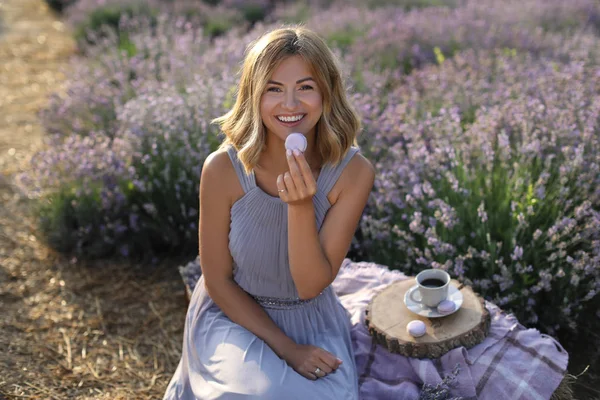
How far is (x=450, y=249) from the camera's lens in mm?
3051

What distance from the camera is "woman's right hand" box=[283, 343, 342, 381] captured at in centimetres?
229

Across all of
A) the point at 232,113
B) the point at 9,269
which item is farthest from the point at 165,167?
the point at 232,113

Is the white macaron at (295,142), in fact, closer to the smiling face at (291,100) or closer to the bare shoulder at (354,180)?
the smiling face at (291,100)

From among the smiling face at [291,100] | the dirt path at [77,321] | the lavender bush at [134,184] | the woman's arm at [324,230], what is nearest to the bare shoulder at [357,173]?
the woman's arm at [324,230]

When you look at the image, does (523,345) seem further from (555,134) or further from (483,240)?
(555,134)

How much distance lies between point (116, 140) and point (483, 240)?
2.22m

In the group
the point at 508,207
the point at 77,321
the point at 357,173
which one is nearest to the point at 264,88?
the point at 357,173

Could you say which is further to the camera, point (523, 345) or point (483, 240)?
point (483, 240)

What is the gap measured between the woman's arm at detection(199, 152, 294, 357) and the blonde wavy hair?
0.38 feet

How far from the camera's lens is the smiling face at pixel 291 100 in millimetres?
2211

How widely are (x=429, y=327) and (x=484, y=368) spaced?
0.24 metres

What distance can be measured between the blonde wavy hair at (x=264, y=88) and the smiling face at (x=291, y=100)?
2cm

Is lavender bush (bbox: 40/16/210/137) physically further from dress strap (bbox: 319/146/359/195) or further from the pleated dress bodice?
dress strap (bbox: 319/146/359/195)

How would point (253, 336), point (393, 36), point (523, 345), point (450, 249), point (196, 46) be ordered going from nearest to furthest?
point (253, 336) → point (523, 345) → point (450, 249) → point (196, 46) → point (393, 36)
